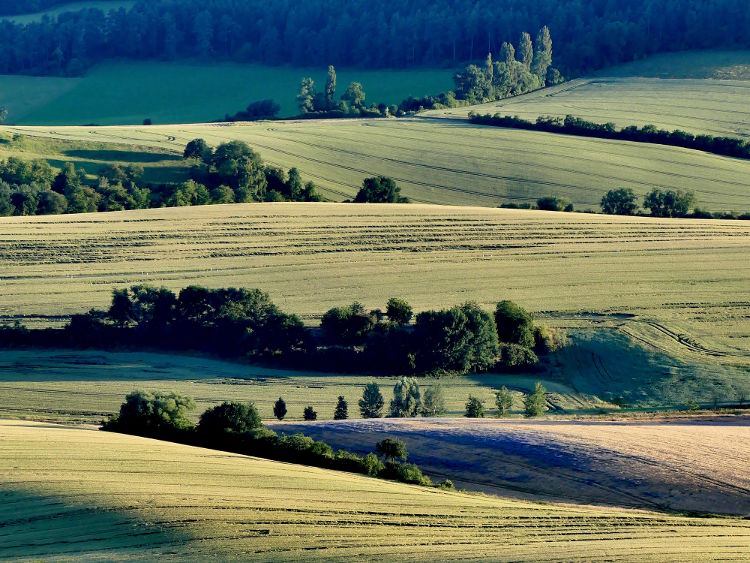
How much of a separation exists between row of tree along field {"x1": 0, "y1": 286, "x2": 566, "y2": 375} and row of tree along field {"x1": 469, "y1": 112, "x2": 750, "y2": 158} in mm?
51715

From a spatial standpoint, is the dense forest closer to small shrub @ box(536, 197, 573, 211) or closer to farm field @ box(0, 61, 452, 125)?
farm field @ box(0, 61, 452, 125)

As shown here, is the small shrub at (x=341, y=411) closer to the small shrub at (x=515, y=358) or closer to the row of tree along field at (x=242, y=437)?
the row of tree along field at (x=242, y=437)

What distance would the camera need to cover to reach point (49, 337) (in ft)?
178

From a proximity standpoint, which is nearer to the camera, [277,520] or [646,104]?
[277,520]

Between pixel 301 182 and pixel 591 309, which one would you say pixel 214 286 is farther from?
pixel 301 182

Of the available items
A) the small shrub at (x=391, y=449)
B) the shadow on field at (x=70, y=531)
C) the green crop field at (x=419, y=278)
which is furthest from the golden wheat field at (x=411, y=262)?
the shadow on field at (x=70, y=531)

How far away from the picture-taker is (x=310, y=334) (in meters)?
54.1

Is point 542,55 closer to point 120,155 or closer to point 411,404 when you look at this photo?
point 120,155

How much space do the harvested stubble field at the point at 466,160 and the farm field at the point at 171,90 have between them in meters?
27.3

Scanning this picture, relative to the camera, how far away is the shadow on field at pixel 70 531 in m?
27.9

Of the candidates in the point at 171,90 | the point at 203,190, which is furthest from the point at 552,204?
the point at 171,90

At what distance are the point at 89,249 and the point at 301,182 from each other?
22452mm

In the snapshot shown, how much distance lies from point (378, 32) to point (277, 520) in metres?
126

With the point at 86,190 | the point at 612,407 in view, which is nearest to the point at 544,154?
the point at 86,190
